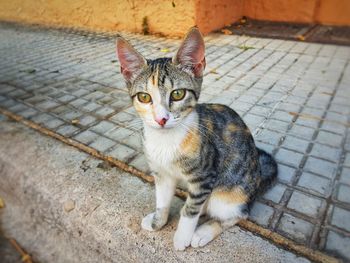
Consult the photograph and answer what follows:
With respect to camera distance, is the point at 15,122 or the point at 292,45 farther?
the point at 292,45

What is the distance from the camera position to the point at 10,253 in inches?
108

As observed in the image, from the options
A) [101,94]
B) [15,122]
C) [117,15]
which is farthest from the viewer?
[117,15]

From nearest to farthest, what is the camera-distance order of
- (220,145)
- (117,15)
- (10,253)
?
1. (220,145)
2. (10,253)
3. (117,15)

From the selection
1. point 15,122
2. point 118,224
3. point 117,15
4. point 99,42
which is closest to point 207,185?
point 118,224

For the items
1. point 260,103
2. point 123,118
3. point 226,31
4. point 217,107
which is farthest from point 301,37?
point 217,107

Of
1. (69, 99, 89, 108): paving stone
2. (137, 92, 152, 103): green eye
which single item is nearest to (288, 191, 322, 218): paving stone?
(137, 92, 152, 103): green eye

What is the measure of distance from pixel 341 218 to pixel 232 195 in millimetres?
839

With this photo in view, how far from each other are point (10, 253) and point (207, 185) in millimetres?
2045

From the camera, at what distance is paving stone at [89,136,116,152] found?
121 inches

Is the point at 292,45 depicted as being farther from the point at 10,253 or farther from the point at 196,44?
the point at 10,253

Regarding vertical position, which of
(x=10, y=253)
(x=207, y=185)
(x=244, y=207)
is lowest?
(x=10, y=253)

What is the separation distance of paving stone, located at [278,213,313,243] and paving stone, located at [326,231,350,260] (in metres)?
0.13

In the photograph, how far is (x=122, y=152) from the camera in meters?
3.00

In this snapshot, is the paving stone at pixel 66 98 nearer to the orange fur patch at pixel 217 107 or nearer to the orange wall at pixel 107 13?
the orange fur patch at pixel 217 107
